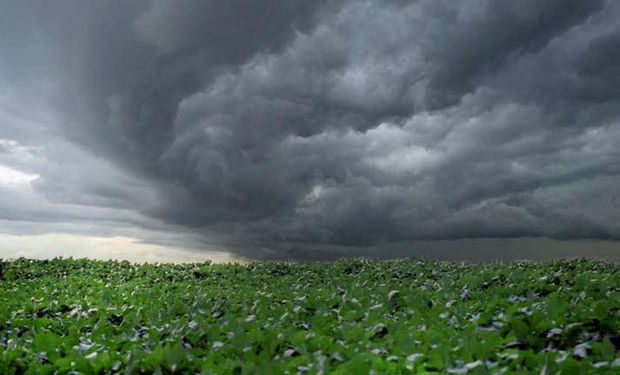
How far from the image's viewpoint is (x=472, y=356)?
5375 millimetres

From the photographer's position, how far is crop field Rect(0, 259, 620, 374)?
17.4 ft

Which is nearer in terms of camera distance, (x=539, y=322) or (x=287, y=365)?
(x=287, y=365)

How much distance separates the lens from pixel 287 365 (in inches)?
209

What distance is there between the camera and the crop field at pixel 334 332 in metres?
5.29

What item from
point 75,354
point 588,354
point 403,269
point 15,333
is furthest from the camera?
point 403,269

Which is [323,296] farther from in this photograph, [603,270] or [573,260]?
[573,260]

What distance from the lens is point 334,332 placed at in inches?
277

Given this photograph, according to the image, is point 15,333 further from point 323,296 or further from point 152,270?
point 152,270

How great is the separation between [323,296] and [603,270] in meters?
9.96

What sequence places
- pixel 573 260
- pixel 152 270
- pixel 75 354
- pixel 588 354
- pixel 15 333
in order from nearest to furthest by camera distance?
pixel 588 354 → pixel 75 354 → pixel 15 333 → pixel 573 260 → pixel 152 270

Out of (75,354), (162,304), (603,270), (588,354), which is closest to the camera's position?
(588,354)

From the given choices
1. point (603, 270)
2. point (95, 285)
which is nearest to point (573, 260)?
point (603, 270)

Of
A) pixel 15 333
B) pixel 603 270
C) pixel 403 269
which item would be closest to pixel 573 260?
pixel 603 270

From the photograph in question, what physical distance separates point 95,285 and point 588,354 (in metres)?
14.3
